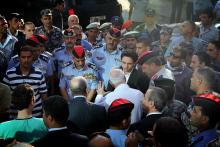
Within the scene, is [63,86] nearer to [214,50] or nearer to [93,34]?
[93,34]

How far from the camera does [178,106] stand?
5.43m

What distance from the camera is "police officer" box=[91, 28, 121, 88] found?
790 centimetres

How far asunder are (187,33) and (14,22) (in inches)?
142

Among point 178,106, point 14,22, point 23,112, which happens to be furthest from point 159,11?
point 23,112

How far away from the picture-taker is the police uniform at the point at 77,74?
7.04 metres

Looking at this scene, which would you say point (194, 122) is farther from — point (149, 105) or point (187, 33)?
point (187, 33)

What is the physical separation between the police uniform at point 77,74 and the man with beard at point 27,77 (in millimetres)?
867

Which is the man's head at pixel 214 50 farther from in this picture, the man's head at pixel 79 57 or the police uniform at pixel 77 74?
the man's head at pixel 79 57

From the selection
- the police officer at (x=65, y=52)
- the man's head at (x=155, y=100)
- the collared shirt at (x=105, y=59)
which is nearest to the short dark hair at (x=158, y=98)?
the man's head at (x=155, y=100)

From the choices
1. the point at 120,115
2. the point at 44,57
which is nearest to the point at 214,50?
the point at 44,57

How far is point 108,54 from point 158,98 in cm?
316

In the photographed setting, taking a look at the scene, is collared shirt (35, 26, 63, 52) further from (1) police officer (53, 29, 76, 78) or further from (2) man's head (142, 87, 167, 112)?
(2) man's head (142, 87, 167, 112)

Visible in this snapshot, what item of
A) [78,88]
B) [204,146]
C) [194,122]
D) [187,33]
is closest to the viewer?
[204,146]

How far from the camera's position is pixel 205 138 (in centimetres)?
437
